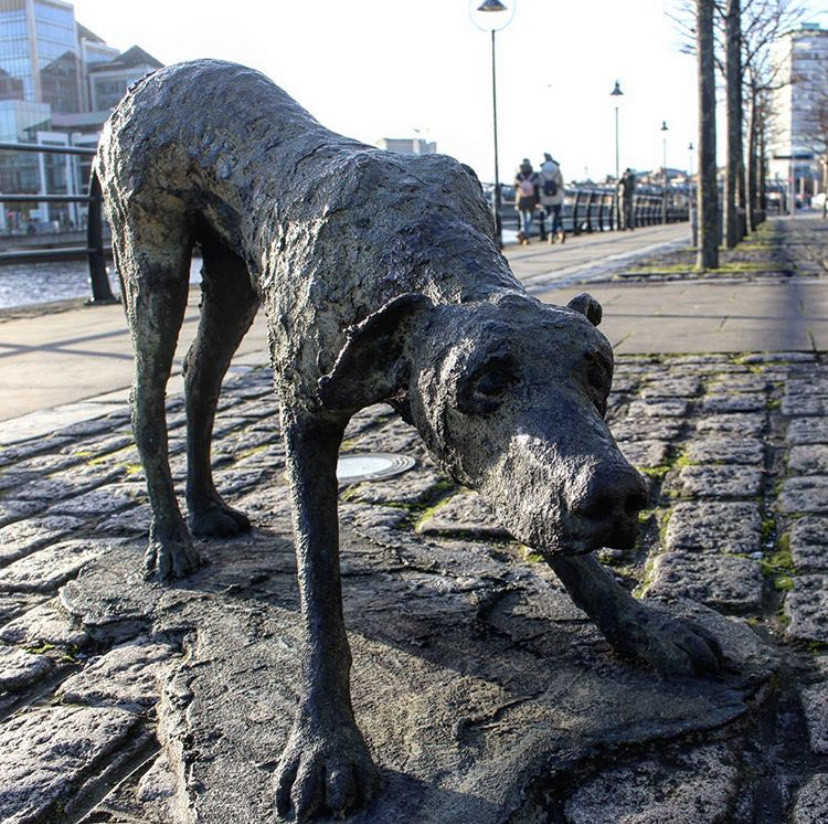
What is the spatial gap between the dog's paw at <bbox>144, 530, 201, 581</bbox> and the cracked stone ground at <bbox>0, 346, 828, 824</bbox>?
0.07 m

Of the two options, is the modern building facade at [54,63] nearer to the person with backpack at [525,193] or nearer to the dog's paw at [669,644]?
the person with backpack at [525,193]

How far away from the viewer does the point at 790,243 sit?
71.9 ft

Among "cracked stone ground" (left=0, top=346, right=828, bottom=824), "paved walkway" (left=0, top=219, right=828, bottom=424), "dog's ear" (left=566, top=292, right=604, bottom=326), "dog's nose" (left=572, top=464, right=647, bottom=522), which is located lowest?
"cracked stone ground" (left=0, top=346, right=828, bottom=824)

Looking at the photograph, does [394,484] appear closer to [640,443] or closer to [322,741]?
[640,443]

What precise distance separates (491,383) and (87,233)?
10588 millimetres

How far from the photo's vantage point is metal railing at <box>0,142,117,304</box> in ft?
36.8

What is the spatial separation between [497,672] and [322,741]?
0.62 meters

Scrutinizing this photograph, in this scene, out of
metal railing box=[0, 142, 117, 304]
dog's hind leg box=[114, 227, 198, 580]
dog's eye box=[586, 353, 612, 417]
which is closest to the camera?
dog's eye box=[586, 353, 612, 417]

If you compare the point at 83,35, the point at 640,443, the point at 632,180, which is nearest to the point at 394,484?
the point at 640,443

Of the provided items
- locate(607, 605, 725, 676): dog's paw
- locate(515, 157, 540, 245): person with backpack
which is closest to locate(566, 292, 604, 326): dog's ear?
locate(607, 605, 725, 676): dog's paw

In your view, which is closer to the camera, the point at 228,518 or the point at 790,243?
the point at 228,518

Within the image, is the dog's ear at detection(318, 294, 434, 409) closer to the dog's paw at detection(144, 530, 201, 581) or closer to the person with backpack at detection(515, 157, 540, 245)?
the dog's paw at detection(144, 530, 201, 581)

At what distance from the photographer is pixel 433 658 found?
276 centimetres

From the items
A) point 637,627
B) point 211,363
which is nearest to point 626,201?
point 211,363
